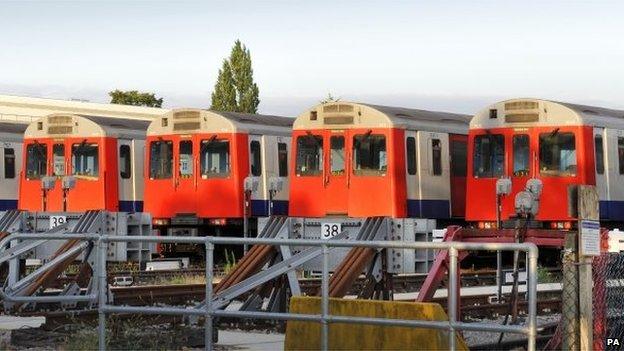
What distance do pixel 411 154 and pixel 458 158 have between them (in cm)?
186

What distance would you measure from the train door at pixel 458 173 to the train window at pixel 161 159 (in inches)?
239

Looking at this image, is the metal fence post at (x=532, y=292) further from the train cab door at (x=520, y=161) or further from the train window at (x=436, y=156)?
the train window at (x=436, y=156)

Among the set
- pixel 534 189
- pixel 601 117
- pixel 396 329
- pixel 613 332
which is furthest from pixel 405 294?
pixel 396 329

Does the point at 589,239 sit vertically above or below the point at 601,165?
below

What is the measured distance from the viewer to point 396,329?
11.9 m

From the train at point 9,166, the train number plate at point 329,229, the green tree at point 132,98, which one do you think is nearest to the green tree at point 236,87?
the green tree at point 132,98

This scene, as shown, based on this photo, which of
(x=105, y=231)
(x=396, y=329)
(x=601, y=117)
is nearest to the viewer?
(x=396, y=329)

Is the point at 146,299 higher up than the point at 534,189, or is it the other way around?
the point at 534,189

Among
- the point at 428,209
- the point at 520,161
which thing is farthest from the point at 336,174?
the point at 520,161

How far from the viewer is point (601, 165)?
86.9 feet

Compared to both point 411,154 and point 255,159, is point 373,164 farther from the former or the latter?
point 255,159

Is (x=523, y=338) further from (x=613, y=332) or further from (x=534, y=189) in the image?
(x=534, y=189)

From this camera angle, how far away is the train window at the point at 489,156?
2708cm

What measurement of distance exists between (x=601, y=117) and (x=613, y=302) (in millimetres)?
13120
